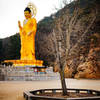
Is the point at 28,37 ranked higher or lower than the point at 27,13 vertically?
lower

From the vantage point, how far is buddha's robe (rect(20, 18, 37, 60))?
2309cm

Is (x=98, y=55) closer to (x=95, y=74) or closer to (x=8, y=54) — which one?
(x=95, y=74)

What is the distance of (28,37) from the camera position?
936 inches

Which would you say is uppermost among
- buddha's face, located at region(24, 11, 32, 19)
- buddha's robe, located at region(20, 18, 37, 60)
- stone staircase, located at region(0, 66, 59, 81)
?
buddha's face, located at region(24, 11, 32, 19)

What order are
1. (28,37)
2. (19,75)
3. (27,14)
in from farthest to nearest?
(28,37)
(27,14)
(19,75)

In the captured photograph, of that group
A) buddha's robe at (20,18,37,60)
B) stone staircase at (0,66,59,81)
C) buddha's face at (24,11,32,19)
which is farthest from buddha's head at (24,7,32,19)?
stone staircase at (0,66,59,81)

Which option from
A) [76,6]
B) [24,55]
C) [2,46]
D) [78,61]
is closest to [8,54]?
[2,46]

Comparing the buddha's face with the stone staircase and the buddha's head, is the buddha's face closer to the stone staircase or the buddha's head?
the buddha's head

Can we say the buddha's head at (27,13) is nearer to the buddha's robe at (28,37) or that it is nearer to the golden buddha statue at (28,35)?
the golden buddha statue at (28,35)

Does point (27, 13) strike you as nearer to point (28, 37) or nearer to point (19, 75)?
point (28, 37)

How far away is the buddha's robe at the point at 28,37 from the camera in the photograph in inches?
909

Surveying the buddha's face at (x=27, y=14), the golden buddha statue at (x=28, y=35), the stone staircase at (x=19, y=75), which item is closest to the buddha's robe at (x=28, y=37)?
the golden buddha statue at (x=28, y=35)

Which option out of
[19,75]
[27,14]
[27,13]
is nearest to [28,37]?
[27,14]

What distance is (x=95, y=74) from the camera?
22016 millimetres
